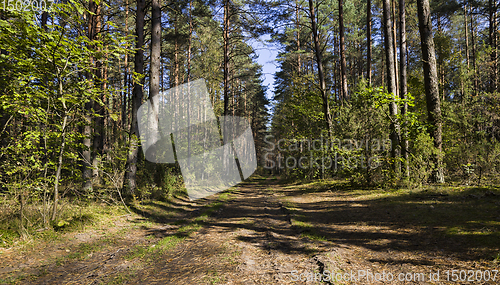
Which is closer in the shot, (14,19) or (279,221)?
(14,19)

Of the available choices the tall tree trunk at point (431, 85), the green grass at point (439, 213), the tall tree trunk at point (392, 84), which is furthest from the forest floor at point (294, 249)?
the tall tree trunk at point (392, 84)

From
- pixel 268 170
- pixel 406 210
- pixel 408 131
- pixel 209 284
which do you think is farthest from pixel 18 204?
pixel 268 170

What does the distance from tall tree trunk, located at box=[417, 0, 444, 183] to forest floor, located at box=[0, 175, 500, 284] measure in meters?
Result: 2.20

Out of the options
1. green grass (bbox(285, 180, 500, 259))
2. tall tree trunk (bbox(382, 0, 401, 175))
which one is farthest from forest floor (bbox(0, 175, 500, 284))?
tall tree trunk (bbox(382, 0, 401, 175))

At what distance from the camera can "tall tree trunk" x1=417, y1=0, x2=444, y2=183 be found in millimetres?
8727

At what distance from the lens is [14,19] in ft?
16.9

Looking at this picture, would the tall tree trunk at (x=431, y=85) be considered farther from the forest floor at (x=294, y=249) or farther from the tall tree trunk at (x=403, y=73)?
the forest floor at (x=294, y=249)

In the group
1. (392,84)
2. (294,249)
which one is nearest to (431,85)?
(392,84)

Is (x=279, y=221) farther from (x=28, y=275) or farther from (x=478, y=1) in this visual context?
(x=478, y=1)

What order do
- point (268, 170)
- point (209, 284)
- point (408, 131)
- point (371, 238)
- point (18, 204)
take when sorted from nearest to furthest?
1. point (209, 284)
2. point (371, 238)
3. point (18, 204)
4. point (408, 131)
5. point (268, 170)

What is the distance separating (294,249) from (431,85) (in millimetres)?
8332

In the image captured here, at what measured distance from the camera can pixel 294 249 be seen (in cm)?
439

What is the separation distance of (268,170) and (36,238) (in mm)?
49674

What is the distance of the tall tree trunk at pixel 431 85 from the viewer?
8.73 metres
